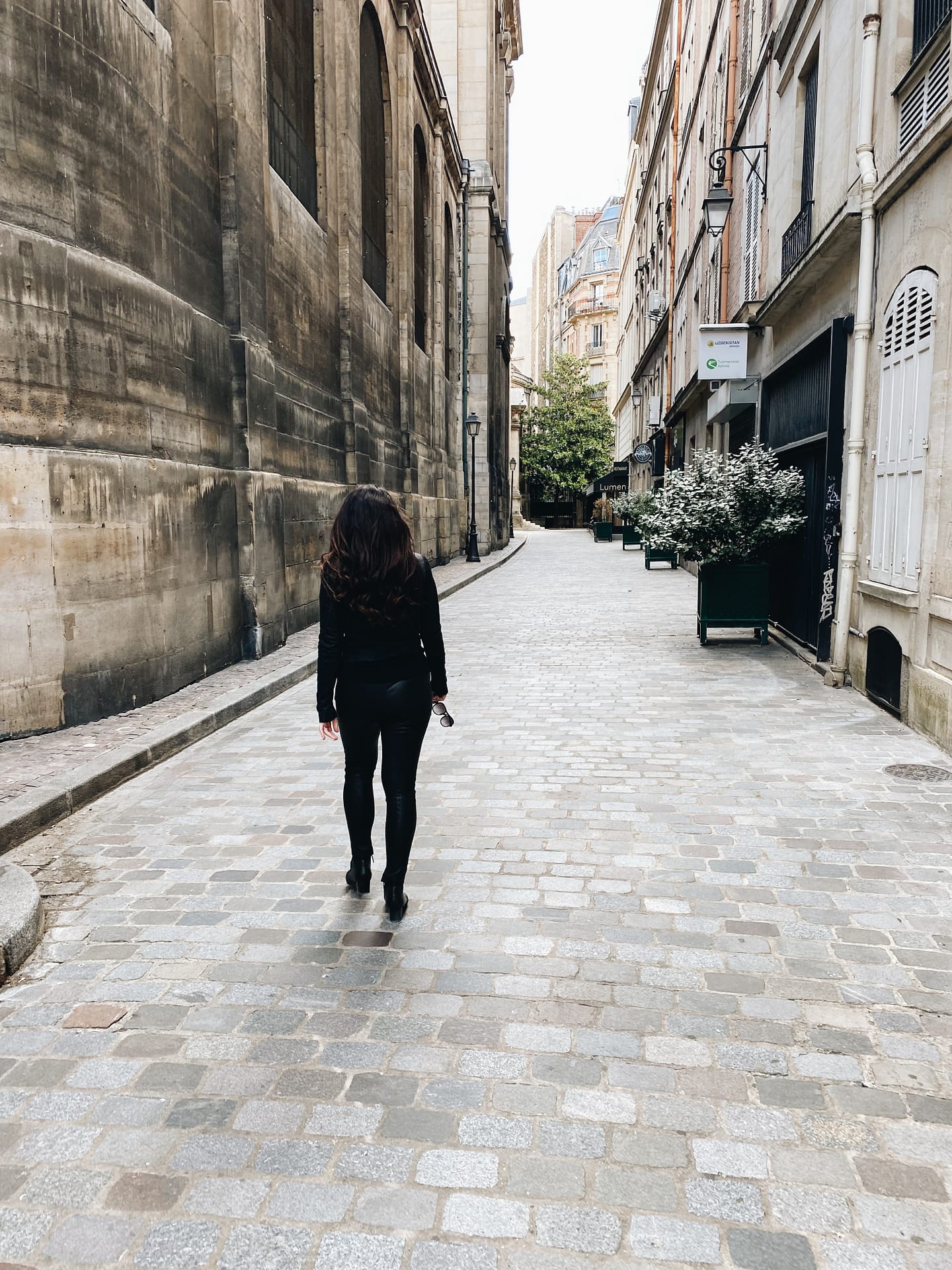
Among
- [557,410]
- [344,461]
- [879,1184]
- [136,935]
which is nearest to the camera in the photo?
[879,1184]

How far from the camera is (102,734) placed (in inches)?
262

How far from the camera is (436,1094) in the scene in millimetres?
2723

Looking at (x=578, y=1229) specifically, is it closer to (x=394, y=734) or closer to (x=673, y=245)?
(x=394, y=734)

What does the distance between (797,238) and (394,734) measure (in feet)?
32.2

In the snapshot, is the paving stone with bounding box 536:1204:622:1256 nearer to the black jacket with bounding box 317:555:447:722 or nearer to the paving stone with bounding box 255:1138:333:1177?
the paving stone with bounding box 255:1138:333:1177

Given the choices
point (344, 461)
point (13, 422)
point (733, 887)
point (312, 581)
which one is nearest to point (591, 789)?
point (733, 887)

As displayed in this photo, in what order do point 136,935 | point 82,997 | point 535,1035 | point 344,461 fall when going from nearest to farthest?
point 535,1035 < point 82,997 < point 136,935 < point 344,461

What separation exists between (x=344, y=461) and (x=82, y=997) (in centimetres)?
1263

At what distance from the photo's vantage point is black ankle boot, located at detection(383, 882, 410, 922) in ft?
12.8

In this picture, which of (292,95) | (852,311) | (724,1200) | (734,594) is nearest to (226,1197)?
(724,1200)

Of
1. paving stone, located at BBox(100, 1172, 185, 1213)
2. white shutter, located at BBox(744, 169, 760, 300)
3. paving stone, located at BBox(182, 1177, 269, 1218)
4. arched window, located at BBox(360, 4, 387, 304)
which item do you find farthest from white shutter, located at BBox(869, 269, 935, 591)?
arched window, located at BBox(360, 4, 387, 304)

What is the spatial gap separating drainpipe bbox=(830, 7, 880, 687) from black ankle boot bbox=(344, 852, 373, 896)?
605 cm

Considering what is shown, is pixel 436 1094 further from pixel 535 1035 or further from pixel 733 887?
pixel 733 887

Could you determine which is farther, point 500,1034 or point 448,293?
point 448,293
